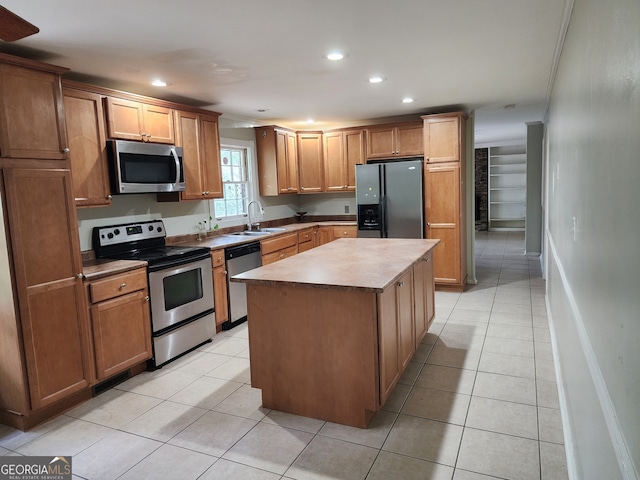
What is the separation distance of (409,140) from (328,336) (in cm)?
379

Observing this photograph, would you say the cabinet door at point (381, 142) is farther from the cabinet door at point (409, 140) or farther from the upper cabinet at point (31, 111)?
the upper cabinet at point (31, 111)

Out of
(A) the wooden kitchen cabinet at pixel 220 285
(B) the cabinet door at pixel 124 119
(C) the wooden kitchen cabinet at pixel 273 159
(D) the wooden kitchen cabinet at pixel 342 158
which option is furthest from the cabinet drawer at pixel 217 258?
(D) the wooden kitchen cabinet at pixel 342 158

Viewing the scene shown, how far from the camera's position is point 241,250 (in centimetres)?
446

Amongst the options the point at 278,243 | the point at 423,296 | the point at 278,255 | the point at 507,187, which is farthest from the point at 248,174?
the point at 507,187

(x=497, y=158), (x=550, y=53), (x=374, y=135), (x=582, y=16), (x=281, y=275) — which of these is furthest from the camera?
(x=497, y=158)

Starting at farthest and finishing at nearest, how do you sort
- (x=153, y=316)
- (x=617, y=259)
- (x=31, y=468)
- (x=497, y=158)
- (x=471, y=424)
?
(x=497, y=158) → (x=153, y=316) → (x=471, y=424) → (x=31, y=468) → (x=617, y=259)

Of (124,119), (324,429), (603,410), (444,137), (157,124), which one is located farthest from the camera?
(444,137)

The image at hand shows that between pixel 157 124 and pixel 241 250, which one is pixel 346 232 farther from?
pixel 157 124

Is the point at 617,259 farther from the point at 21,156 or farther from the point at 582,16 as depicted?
the point at 21,156

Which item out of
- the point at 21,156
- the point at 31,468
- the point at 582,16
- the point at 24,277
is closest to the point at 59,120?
the point at 21,156

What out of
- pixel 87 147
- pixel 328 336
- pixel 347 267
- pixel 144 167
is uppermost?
pixel 87 147

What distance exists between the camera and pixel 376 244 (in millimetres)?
3859

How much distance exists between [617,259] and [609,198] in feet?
0.66

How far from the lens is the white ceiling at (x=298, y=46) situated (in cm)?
227
